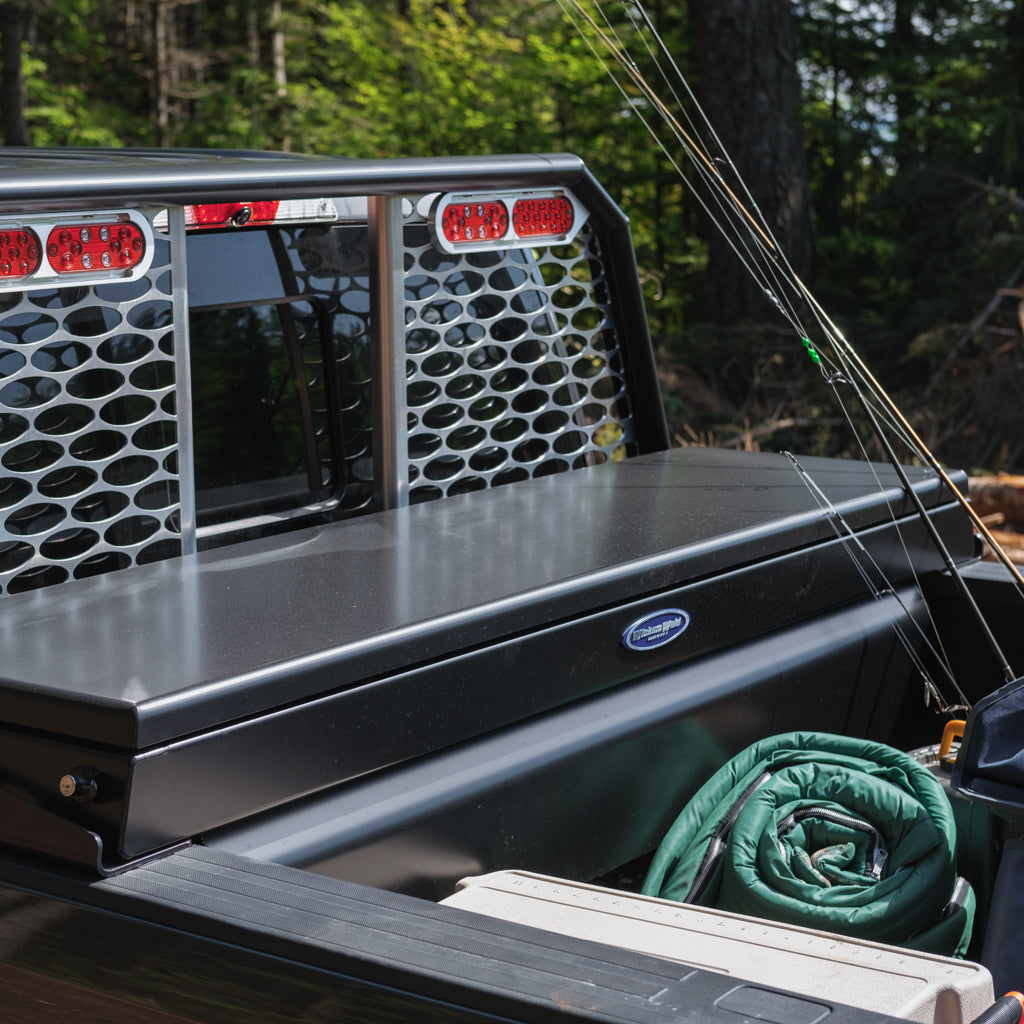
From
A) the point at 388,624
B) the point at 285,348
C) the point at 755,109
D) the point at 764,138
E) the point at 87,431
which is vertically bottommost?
the point at 388,624

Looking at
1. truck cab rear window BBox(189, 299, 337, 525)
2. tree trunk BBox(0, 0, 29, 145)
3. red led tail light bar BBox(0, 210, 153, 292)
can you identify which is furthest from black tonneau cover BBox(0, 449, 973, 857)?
tree trunk BBox(0, 0, 29, 145)

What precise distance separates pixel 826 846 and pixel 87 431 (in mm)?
1371

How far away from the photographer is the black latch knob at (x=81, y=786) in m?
1.54

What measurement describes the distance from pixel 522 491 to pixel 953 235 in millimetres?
7661

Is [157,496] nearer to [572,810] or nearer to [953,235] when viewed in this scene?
[572,810]

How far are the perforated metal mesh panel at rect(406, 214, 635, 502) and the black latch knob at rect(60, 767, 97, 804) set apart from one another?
1339 millimetres

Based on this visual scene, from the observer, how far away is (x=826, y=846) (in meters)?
2.15

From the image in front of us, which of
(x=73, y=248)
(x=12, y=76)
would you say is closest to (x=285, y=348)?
(x=73, y=248)

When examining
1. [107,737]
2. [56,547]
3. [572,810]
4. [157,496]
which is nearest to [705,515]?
[572,810]

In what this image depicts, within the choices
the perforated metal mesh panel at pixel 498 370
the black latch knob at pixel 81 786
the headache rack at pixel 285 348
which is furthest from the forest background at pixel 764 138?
the black latch knob at pixel 81 786

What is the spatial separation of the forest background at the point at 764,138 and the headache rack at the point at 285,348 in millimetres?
4195

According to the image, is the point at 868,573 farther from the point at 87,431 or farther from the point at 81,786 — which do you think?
the point at 81,786

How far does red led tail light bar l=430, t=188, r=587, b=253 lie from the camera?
2725 mm

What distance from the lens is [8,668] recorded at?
1.66 metres
